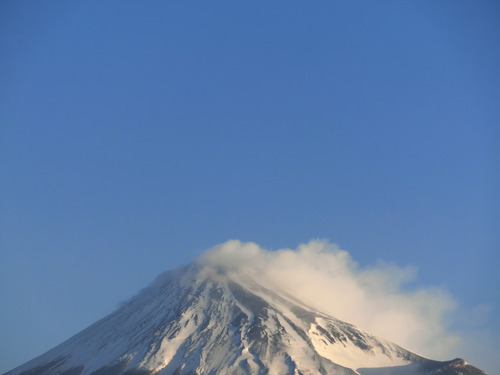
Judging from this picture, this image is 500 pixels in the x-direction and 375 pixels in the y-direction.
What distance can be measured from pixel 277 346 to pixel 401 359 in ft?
119

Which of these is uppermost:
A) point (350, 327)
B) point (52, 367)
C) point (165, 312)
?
point (350, 327)

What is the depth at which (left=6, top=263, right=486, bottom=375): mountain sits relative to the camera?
493ft

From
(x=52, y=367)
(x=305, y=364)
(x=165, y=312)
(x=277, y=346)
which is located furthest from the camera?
(x=165, y=312)

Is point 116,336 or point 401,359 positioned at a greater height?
point 401,359

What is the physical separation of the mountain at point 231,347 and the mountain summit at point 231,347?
26 centimetres

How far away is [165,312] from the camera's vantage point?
193 metres

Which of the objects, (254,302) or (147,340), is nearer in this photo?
(147,340)

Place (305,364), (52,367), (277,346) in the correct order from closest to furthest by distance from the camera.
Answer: (305,364) → (277,346) → (52,367)

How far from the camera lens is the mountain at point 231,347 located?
493 ft

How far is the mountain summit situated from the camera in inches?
5915

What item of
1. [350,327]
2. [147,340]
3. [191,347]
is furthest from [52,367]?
[350,327]

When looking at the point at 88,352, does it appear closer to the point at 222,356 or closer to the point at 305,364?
the point at 222,356

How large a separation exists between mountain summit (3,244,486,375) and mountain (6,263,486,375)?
26 centimetres

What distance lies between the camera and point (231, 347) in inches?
6344
